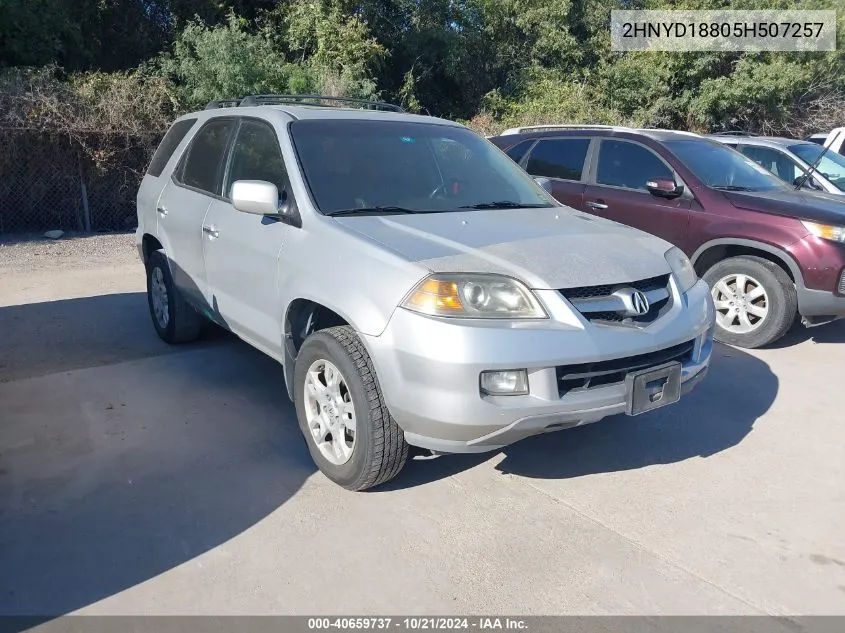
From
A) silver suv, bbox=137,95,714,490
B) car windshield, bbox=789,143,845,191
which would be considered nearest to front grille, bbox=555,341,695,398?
silver suv, bbox=137,95,714,490

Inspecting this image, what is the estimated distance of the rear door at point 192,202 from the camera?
482 centimetres

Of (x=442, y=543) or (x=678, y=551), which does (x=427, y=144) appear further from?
(x=678, y=551)

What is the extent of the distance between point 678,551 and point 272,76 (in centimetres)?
1291

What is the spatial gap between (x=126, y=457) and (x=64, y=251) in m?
6.73

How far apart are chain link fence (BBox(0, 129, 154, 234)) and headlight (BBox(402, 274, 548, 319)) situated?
932cm

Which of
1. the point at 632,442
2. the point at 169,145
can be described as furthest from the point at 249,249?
the point at 632,442

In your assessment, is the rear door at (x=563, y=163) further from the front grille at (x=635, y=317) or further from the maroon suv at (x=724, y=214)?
the front grille at (x=635, y=317)

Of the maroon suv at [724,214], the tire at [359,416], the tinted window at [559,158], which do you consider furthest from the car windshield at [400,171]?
the tinted window at [559,158]

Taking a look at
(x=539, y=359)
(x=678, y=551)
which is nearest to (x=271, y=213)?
(x=539, y=359)

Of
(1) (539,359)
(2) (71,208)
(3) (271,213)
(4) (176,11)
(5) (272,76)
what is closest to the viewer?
(1) (539,359)

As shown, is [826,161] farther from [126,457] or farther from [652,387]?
[126,457]

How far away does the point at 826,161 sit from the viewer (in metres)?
9.35

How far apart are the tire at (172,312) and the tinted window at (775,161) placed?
706cm

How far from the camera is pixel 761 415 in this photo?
4.68 meters
